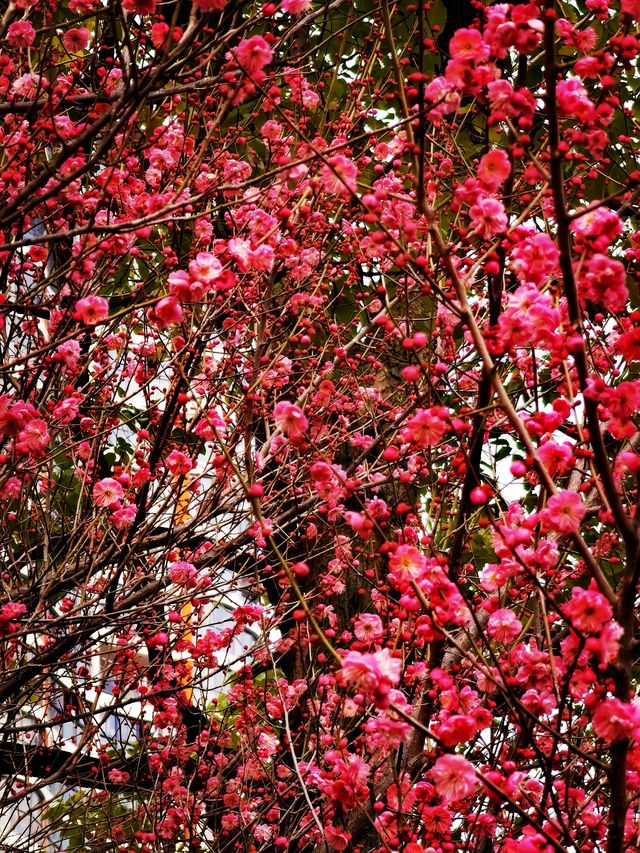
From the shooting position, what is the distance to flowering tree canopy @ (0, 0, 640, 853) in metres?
2.21

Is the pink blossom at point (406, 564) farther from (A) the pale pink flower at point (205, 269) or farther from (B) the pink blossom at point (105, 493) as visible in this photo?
(B) the pink blossom at point (105, 493)

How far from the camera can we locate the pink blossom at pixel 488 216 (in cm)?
242

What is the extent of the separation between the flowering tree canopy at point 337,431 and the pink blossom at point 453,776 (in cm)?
1

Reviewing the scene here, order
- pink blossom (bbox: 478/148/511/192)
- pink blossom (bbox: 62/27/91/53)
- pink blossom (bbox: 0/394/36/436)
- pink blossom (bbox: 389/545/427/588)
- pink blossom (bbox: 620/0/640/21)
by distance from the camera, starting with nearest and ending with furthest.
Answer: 1. pink blossom (bbox: 620/0/640/21)
2. pink blossom (bbox: 389/545/427/588)
3. pink blossom (bbox: 478/148/511/192)
4. pink blossom (bbox: 0/394/36/436)
5. pink blossom (bbox: 62/27/91/53)

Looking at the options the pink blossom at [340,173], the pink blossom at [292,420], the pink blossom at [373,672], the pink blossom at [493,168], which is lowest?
the pink blossom at [373,672]

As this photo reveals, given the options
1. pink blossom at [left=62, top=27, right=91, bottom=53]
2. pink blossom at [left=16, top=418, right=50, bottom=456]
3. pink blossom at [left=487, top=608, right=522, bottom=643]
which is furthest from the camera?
pink blossom at [left=62, top=27, right=91, bottom=53]

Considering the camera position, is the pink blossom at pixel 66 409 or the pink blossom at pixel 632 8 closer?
the pink blossom at pixel 632 8

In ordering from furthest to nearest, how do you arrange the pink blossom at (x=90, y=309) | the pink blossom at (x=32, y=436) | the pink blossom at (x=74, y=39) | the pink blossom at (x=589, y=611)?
the pink blossom at (x=74, y=39), the pink blossom at (x=32, y=436), the pink blossom at (x=90, y=309), the pink blossom at (x=589, y=611)

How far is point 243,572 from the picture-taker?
406 centimetres

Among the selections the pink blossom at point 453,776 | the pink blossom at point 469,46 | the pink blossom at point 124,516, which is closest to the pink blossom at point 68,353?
the pink blossom at point 124,516

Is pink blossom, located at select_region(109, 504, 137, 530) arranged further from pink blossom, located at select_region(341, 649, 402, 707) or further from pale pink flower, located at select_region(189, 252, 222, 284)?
pink blossom, located at select_region(341, 649, 402, 707)

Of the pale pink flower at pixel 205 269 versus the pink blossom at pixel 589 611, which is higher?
the pale pink flower at pixel 205 269

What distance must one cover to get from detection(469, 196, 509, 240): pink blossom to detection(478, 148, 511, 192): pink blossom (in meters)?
0.05

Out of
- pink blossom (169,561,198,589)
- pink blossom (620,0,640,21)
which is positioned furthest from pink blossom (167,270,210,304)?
pink blossom (169,561,198,589)
